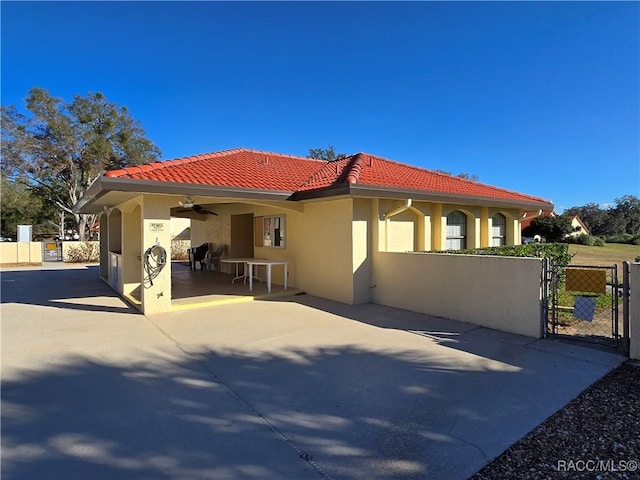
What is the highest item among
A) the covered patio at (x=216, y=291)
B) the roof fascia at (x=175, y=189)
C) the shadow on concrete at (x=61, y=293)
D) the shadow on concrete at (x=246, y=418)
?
the roof fascia at (x=175, y=189)

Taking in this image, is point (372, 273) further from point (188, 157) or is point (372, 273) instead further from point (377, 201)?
point (188, 157)

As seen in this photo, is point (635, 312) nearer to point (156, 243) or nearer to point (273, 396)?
point (273, 396)

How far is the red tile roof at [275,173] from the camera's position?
348 inches

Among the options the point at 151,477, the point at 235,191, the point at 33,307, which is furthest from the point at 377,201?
the point at 33,307

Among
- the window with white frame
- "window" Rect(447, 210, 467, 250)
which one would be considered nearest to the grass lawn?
"window" Rect(447, 210, 467, 250)

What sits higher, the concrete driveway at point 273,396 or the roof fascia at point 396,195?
the roof fascia at point 396,195

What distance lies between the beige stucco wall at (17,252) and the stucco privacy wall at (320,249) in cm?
2047

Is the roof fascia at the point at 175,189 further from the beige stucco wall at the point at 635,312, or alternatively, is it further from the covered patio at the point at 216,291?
the beige stucco wall at the point at 635,312

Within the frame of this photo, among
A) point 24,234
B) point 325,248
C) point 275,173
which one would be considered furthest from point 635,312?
point 24,234

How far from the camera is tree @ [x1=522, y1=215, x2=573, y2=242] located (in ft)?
123

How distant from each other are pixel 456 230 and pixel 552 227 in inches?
1241

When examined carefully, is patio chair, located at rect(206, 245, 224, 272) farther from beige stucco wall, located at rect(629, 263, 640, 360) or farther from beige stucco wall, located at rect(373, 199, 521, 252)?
beige stucco wall, located at rect(629, 263, 640, 360)

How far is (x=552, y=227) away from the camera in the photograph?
123 feet

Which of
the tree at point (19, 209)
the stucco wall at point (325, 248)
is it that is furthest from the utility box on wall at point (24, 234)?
the stucco wall at point (325, 248)
